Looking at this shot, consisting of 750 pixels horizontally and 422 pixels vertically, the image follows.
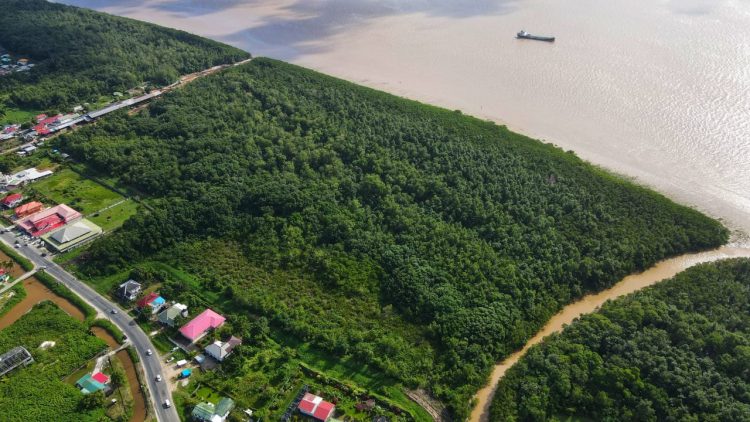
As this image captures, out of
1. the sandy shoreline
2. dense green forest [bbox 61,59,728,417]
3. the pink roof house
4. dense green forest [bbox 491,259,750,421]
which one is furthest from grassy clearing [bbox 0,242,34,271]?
the sandy shoreline

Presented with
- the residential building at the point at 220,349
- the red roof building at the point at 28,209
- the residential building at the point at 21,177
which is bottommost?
the residential building at the point at 220,349

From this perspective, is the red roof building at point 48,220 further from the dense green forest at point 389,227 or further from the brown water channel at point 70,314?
the dense green forest at point 389,227

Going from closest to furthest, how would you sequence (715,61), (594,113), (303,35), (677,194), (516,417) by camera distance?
1. (516,417)
2. (677,194)
3. (594,113)
4. (715,61)
5. (303,35)

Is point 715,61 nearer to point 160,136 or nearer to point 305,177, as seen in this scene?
point 305,177

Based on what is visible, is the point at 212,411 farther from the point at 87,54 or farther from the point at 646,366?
the point at 87,54

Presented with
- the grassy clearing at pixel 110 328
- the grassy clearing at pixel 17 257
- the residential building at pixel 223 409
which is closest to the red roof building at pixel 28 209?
the grassy clearing at pixel 17 257

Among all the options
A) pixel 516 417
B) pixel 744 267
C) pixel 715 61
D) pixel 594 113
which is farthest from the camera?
pixel 715 61

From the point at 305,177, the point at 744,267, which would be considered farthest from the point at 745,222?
the point at 305,177
